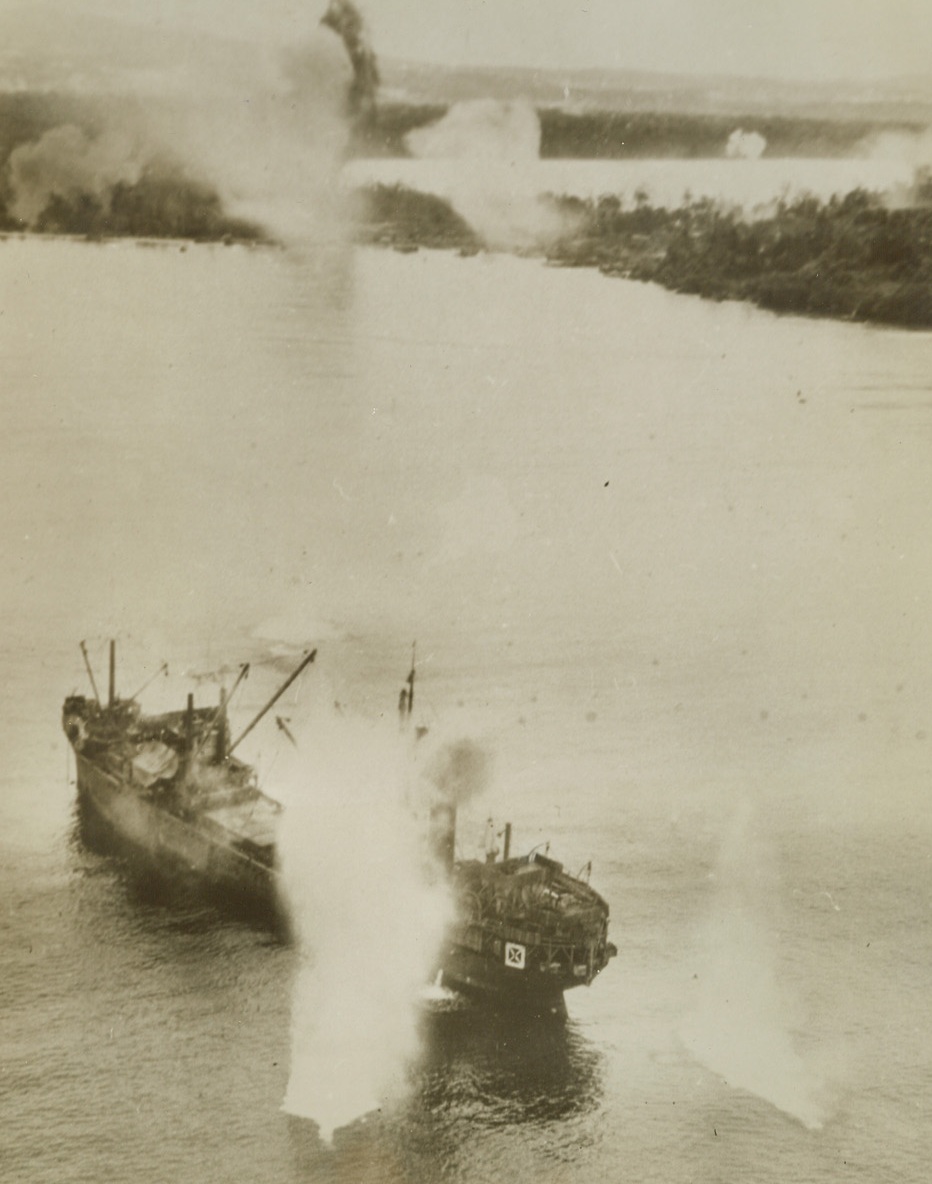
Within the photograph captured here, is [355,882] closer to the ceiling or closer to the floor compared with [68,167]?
closer to the floor

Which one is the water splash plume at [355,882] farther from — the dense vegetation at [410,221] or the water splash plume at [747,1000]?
the dense vegetation at [410,221]

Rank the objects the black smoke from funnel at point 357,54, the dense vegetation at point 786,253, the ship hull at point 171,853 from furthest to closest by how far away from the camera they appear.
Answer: the dense vegetation at point 786,253 < the ship hull at point 171,853 < the black smoke from funnel at point 357,54

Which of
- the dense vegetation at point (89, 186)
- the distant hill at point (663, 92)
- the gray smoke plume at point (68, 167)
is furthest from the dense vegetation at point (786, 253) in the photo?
the gray smoke plume at point (68, 167)

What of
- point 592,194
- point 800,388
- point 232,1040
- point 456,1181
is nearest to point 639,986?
point 456,1181

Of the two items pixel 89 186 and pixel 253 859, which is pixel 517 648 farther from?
pixel 89 186

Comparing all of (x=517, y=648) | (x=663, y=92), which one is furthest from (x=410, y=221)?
(x=517, y=648)

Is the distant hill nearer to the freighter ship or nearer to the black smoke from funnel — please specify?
the black smoke from funnel

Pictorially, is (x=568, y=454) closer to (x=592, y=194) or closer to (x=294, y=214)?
(x=592, y=194)
